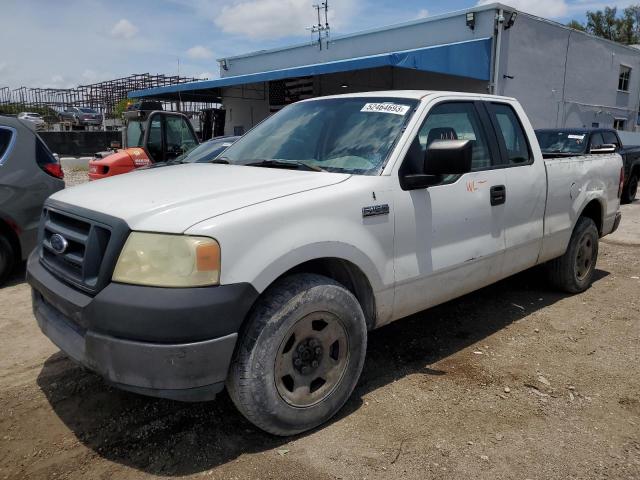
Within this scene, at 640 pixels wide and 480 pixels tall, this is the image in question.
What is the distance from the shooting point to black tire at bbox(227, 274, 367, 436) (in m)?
2.54

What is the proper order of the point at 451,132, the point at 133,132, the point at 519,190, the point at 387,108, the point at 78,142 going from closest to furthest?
the point at 387,108
the point at 451,132
the point at 519,190
the point at 133,132
the point at 78,142

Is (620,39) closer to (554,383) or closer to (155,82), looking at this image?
(155,82)

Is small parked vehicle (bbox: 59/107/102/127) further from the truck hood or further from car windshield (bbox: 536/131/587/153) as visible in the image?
the truck hood

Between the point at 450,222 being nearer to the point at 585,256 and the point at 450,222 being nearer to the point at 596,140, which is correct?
the point at 585,256

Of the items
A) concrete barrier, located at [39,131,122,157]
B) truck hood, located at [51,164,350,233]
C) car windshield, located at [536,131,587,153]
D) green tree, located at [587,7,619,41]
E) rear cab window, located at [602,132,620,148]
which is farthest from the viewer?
green tree, located at [587,7,619,41]

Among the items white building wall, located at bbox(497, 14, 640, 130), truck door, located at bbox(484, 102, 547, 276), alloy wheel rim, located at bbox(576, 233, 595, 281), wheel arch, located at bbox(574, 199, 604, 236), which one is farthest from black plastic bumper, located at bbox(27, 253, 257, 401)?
white building wall, located at bbox(497, 14, 640, 130)

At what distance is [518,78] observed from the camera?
54.8ft

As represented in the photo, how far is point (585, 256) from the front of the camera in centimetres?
537

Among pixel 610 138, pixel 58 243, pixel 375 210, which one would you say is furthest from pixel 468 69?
pixel 58 243

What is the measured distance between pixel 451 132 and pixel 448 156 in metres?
0.77

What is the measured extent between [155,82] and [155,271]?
3648cm

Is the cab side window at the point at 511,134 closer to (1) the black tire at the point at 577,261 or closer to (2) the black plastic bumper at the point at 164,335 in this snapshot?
(1) the black tire at the point at 577,261

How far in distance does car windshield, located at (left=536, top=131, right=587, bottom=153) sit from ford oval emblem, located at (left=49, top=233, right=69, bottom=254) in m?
9.45

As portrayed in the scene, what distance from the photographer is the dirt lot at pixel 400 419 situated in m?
2.62
